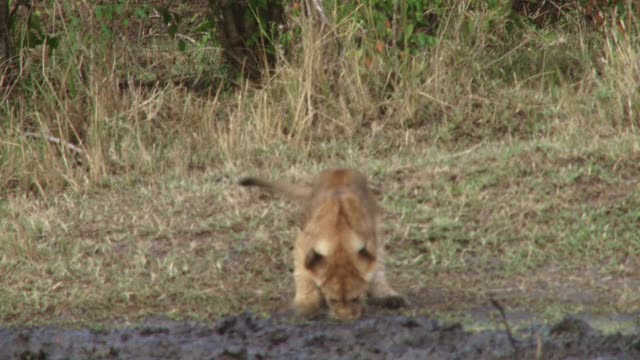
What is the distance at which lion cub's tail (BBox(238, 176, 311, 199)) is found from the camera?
6.68 m

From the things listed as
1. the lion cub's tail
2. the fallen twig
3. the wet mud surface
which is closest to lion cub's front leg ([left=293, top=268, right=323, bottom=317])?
the wet mud surface

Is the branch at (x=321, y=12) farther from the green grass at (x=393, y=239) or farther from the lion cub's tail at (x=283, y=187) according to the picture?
the lion cub's tail at (x=283, y=187)

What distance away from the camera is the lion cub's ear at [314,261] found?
5.91 m

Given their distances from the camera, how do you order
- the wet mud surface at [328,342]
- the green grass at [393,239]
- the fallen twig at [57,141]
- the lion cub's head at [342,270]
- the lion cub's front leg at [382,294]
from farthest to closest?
the fallen twig at [57,141]
the green grass at [393,239]
the lion cub's front leg at [382,294]
the lion cub's head at [342,270]
the wet mud surface at [328,342]

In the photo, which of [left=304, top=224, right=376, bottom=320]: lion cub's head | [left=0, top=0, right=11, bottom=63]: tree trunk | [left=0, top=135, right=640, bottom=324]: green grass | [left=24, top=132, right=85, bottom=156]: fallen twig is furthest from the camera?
[left=0, top=0, right=11, bottom=63]: tree trunk

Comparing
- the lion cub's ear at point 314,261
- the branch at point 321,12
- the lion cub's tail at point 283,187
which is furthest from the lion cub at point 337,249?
the branch at point 321,12

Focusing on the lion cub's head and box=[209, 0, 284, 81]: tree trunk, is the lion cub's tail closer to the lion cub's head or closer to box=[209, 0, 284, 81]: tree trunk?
the lion cub's head

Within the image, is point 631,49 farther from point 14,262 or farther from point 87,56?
point 14,262

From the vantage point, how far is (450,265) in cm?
743

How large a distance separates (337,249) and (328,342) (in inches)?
18.8

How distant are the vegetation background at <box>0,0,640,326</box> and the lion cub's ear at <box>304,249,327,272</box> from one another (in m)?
0.81

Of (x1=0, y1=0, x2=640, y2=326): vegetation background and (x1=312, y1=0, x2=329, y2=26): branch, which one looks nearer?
(x1=0, y1=0, x2=640, y2=326): vegetation background

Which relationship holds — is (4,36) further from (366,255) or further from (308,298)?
(366,255)

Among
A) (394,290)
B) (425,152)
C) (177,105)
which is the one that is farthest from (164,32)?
(394,290)
